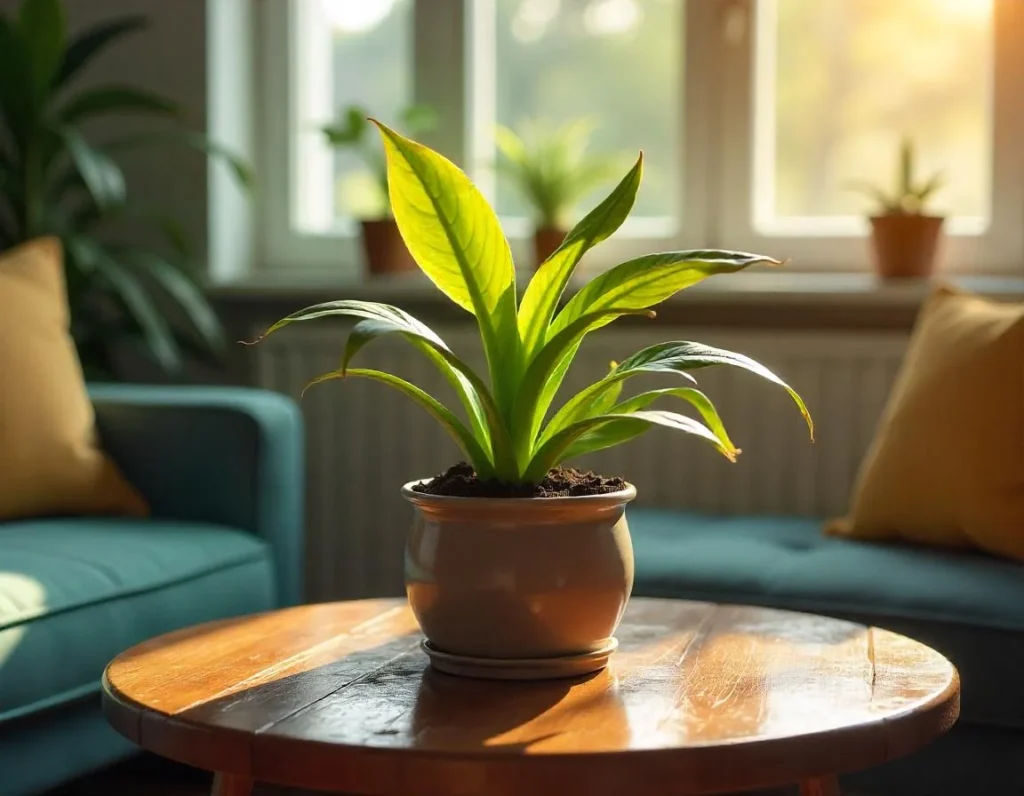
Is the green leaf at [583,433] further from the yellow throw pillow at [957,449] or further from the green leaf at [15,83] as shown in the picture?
the green leaf at [15,83]

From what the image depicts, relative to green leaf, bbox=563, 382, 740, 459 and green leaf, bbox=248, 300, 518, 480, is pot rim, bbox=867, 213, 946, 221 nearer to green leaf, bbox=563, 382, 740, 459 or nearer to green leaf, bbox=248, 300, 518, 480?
green leaf, bbox=563, 382, 740, 459

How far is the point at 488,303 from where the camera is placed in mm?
1325

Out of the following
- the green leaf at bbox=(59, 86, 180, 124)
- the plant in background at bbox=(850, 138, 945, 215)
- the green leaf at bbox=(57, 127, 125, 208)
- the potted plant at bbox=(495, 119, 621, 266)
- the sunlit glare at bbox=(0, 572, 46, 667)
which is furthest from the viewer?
the potted plant at bbox=(495, 119, 621, 266)

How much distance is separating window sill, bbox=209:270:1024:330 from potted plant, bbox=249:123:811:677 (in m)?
1.45

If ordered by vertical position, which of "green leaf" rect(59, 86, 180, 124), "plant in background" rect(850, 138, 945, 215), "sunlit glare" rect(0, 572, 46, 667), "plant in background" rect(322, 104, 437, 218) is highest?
"green leaf" rect(59, 86, 180, 124)

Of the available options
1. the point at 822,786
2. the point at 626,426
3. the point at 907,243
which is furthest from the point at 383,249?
the point at 822,786

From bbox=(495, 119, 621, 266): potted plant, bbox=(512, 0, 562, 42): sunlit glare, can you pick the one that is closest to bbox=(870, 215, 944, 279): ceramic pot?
bbox=(495, 119, 621, 266): potted plant

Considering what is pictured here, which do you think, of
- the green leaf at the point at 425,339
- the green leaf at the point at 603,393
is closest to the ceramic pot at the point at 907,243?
the green leaf at the point at 603,393

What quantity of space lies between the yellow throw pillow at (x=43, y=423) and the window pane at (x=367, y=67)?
946mm

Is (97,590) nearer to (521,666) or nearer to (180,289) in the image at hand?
(521,666)

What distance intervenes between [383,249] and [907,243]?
1045 mm

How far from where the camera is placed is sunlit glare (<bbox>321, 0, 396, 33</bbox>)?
3.20 metres

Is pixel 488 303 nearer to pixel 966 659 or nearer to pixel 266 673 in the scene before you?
pixel 266 673

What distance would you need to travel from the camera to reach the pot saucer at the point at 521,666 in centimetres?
128
